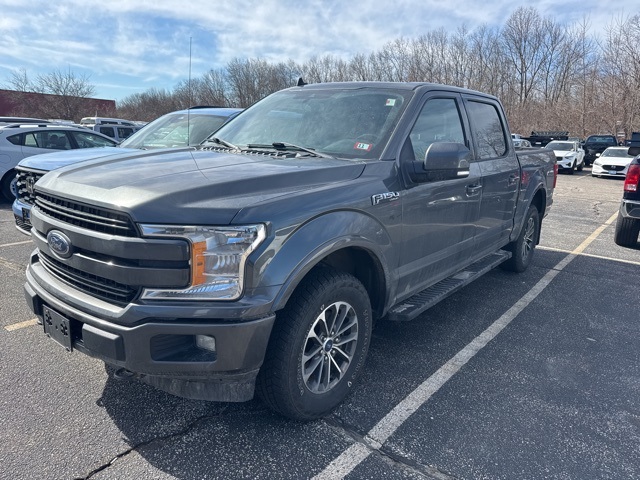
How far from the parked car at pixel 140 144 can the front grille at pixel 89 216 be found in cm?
227

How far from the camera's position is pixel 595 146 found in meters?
29.2

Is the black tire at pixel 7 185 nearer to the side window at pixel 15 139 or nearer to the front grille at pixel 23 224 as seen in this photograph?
the side window at pixel 15 139

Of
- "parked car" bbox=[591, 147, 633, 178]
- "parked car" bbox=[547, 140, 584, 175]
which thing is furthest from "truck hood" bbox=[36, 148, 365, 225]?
"parked car" bbox=[547, 140, 584, 175]

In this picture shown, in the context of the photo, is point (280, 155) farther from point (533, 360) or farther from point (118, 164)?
point (533, 360)

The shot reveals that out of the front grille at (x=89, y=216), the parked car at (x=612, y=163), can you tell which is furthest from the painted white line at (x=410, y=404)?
the parked car at (x=612, y=163)

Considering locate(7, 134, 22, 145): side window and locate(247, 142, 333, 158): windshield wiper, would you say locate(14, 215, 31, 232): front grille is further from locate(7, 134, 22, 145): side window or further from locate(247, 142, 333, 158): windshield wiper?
locate(7, 134, 22, 145): side window

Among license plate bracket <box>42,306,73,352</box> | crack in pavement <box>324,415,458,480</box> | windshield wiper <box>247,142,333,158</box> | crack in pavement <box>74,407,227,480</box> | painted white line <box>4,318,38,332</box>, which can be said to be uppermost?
windshield wiper <box>247,142,333,158</box>

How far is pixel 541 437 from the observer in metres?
2.68

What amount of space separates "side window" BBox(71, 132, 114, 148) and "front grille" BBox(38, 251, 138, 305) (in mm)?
8135

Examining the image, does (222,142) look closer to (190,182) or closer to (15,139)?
(190,182)

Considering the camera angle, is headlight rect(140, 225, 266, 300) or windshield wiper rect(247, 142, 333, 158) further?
windshield wiper rect(247, 142, 333, 158)

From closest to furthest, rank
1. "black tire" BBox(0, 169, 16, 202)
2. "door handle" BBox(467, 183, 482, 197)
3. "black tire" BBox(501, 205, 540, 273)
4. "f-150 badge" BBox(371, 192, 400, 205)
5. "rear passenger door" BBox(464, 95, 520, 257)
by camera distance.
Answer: "f-150 badge" BBox(371, 192, 400, 205) < "door handle" BBox(467, 183, 482, 197) < "rear passenger door" BBox(464, 95, 520, 257) < "black tire" BBox(501, 205, 540, 273) < "black tire" BBox(0, 169, 16, 202)

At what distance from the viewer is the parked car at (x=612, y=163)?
67.1 feet

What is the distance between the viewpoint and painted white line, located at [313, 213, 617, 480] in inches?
94.3
